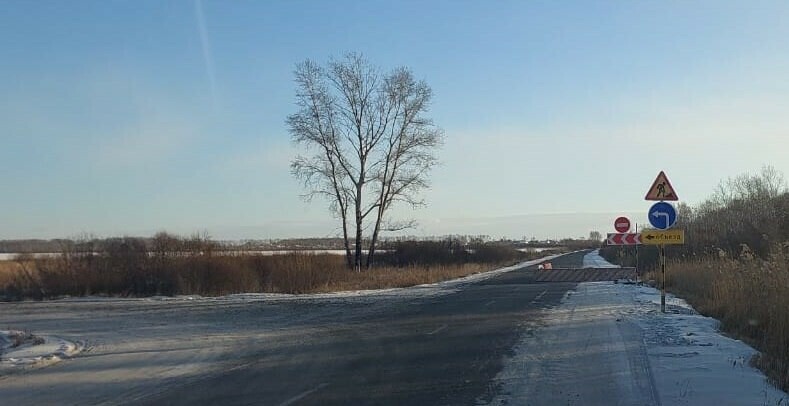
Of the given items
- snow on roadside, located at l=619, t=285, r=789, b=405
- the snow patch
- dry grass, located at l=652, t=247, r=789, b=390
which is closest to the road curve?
the snow patch

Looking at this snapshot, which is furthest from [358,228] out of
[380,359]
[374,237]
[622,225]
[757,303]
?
[380,359]

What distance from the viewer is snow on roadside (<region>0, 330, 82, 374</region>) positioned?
13.3 m

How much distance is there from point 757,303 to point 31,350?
15.2 metres

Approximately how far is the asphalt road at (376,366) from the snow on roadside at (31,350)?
12.3ft

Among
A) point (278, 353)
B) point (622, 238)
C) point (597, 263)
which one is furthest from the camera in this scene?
point (597, 263)

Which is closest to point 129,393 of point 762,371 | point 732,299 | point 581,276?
point 762,371

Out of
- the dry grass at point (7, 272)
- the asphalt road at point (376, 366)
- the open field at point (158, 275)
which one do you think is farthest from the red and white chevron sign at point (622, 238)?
the dry grass at point (7, 272)

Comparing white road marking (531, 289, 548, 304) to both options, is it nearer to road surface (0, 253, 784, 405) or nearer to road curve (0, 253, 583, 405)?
road curve (0, 253, 583, 405)

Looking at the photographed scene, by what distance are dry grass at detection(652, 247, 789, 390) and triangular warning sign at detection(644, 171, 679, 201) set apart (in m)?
2.44

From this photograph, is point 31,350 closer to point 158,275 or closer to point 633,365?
point 633,365

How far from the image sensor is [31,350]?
14742mm

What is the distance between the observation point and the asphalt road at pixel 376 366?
31.8 feet

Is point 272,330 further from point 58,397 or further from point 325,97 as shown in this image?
point 325,97

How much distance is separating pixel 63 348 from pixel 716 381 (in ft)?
40.2
